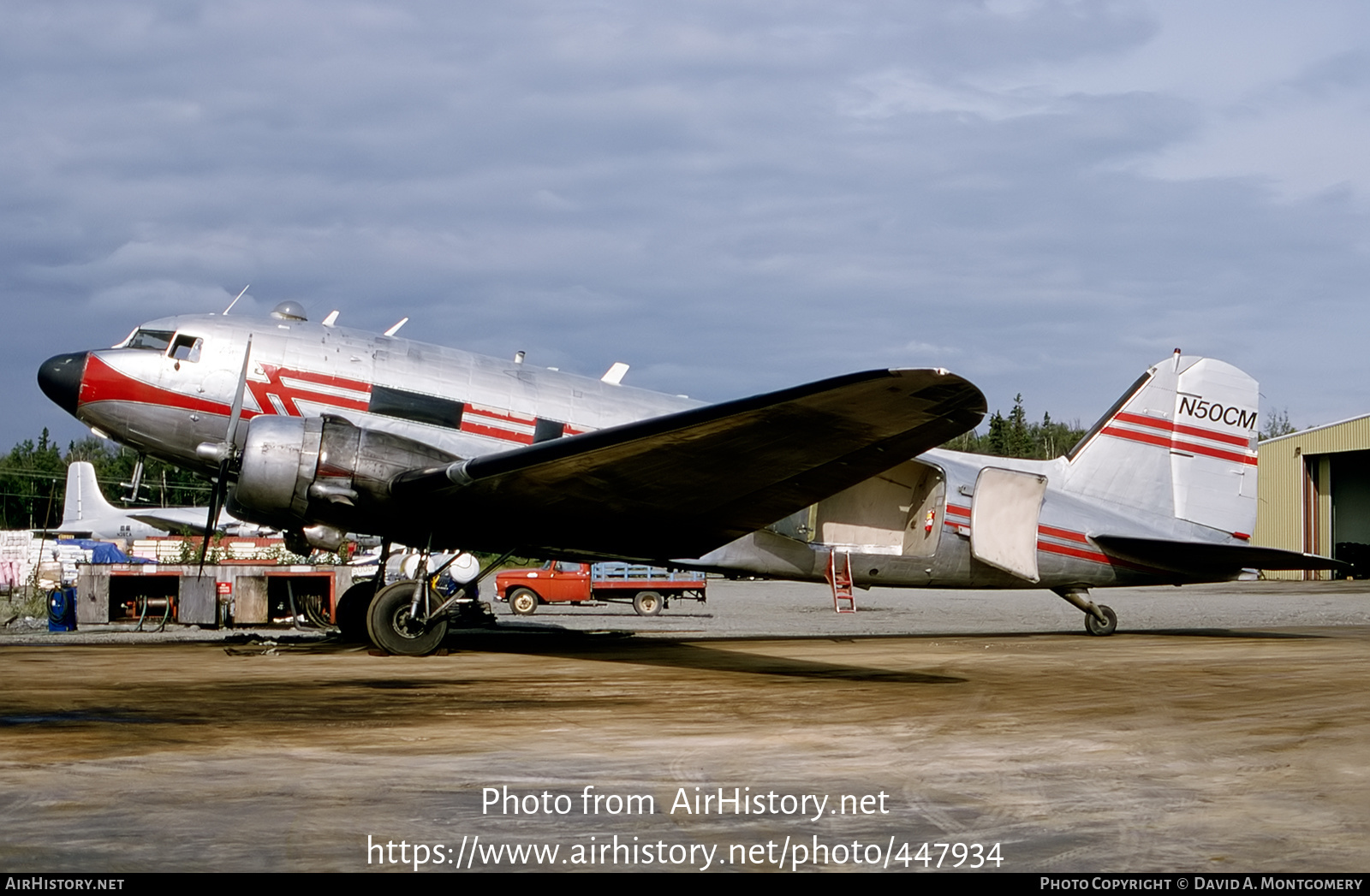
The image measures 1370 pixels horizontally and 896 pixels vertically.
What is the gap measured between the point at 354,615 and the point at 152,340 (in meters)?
4.05

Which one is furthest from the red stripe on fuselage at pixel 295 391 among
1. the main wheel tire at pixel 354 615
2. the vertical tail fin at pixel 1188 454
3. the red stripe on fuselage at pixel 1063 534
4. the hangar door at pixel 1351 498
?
the hangar door at pixel 1351 498

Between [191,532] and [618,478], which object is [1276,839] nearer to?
[618,478]

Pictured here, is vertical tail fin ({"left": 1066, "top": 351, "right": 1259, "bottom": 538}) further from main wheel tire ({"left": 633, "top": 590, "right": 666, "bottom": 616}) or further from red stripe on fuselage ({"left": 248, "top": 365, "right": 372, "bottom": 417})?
main wheel tire ({"left": 633, "top": 590, "right": 666, "bottom": 616})

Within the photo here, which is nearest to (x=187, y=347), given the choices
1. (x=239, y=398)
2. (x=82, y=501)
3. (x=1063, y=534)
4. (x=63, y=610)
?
(x=239, y=398)

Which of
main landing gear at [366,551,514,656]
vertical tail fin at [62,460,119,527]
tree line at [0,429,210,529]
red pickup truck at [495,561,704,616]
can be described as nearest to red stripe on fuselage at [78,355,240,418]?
main landing gear at [366,551,514,656]

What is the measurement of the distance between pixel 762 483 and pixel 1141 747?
5107mm

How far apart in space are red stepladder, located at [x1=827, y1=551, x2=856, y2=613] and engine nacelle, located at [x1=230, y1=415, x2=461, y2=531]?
5091 millimetres

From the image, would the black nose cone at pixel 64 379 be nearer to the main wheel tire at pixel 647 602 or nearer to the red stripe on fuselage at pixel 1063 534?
the red stripe on fuselage at pixel 1063 534

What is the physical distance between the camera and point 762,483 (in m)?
11.2

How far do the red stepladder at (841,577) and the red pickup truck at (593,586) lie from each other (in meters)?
14.1

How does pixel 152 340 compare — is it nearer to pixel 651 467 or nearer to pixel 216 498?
pixel 216 498

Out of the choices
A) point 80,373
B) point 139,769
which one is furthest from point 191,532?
point 139,769

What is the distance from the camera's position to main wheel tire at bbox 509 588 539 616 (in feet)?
91.7

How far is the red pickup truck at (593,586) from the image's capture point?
28.5m
